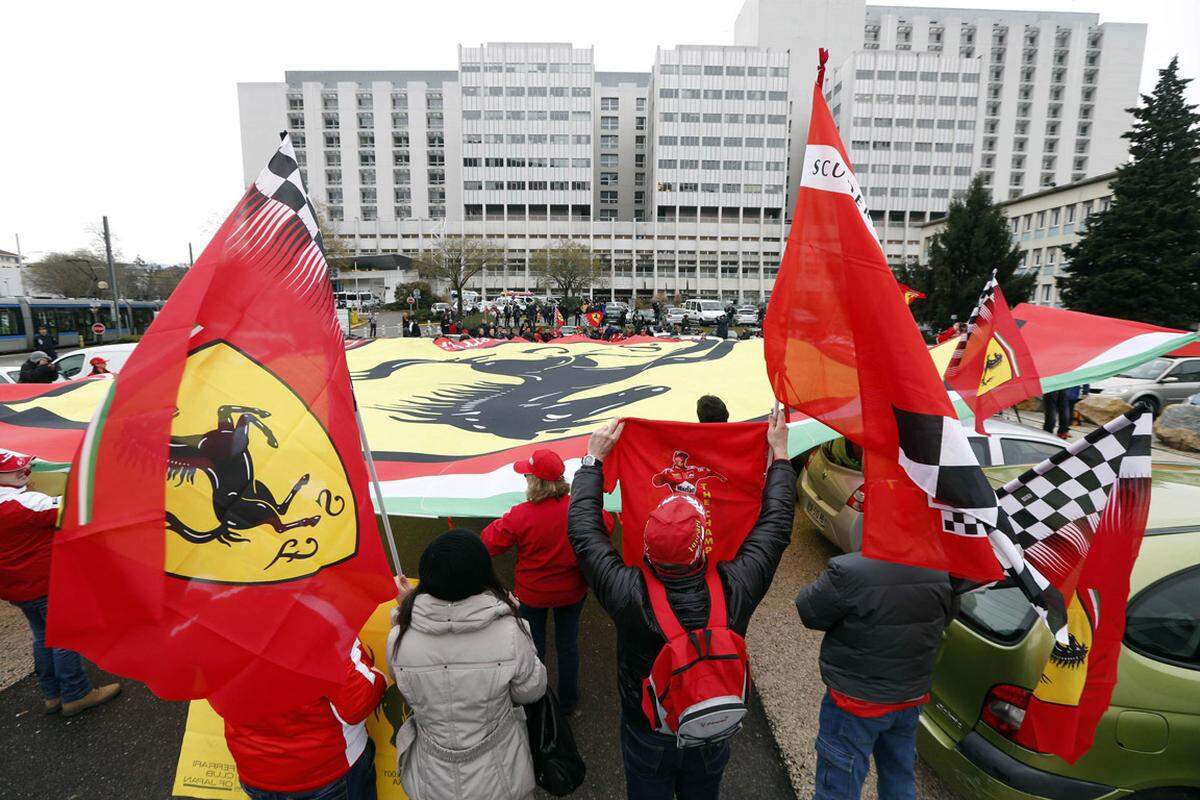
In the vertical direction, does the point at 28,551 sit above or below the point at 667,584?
below

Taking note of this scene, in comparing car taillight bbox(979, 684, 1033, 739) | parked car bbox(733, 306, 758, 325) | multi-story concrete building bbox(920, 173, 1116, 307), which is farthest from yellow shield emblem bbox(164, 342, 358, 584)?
multi-story concrete building bbox(920, 173, 1116, 307)

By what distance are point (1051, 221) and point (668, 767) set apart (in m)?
50.6

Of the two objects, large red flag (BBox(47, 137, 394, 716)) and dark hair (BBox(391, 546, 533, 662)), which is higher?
large red flag (BBox(47, 137, 394, 716))

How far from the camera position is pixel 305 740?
7.00 ft

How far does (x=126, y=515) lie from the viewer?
1.81m

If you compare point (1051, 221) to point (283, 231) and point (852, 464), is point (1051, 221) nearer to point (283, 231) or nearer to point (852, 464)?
point (852, 464)

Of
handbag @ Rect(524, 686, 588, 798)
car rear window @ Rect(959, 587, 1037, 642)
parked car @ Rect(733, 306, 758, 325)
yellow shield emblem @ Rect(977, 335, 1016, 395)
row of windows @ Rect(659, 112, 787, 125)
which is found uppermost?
row of windows @ Rect(659, 112, 787, 125)

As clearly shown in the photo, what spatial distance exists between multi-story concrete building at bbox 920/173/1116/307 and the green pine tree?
29.5 ft

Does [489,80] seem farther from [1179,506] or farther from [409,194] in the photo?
[1179,506]

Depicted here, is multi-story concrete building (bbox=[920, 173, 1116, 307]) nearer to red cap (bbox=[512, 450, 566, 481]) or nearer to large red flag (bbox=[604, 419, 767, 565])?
large red flag (bbox=[604, 419, 767, 565])

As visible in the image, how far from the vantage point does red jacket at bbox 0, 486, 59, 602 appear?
325cm

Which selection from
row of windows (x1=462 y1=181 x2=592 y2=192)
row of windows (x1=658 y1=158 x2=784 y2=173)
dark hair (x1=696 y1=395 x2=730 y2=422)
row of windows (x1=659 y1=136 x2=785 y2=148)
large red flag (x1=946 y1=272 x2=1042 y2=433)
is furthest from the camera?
row of windows (x1=462 y1=181 x2=592 y2=192)

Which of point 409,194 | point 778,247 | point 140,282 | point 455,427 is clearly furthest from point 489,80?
point 455,427

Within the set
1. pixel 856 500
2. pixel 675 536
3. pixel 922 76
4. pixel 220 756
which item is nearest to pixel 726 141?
pixel 922 76
